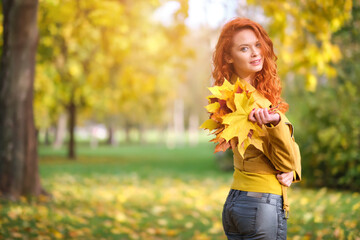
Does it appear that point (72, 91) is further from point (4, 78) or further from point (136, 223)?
point (136, 223)

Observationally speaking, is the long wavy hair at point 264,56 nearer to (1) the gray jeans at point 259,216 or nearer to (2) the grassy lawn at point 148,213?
(1) the gray jeans at point 259,216

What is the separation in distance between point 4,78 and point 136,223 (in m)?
3.16

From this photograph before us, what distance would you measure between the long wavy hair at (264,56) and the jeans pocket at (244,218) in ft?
1.84

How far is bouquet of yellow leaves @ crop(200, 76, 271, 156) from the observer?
6.51 feet

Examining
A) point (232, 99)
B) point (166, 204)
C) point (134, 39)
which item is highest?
point (134, 39)

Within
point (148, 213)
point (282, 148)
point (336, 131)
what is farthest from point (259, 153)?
point (336, 131)

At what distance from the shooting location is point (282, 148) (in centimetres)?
203

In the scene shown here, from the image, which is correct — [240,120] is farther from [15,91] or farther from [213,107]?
[15,91]

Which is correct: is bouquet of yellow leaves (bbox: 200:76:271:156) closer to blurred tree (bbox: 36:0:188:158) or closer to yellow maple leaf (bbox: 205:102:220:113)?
yellow maple leaf (bbox: 205:102:220:113)

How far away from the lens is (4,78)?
6.75 m

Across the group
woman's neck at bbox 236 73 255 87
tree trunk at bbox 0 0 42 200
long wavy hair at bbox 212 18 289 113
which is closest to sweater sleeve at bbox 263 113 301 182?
long wavy hair at bbox 212 18 289 113

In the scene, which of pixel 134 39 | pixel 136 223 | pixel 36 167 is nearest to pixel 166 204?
pixel 136 223

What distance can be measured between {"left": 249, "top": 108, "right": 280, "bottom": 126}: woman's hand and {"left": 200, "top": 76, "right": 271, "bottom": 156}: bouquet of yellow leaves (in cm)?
3

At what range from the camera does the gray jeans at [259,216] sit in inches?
84.1
